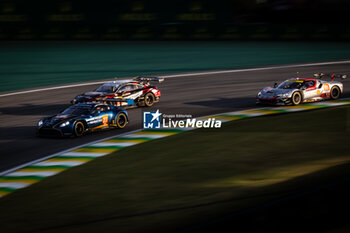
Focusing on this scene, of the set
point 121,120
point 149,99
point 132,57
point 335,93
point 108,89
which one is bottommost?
point 335,93

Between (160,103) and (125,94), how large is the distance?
2.10 metres

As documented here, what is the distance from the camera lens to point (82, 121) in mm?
17141

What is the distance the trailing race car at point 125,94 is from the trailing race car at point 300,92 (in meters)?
4.82

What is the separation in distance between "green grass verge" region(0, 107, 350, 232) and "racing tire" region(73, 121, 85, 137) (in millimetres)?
2504

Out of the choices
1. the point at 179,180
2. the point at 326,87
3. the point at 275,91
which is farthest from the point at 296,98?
the point at 179,180

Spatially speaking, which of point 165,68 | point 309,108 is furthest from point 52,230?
point 165,68

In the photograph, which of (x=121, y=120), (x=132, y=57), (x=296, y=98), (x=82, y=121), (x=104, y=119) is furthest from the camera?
(x=132, y=57)

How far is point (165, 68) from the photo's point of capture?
33.7m

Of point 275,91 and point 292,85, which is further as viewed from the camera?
point 292,85

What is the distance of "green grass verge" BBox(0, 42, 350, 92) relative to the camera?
32406mm

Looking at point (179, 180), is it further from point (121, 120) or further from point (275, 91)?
point (275, 91)

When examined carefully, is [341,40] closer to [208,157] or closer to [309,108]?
[309,108]

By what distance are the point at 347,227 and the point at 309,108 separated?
1365 cm

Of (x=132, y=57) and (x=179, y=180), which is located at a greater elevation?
(x=132, y=57)
